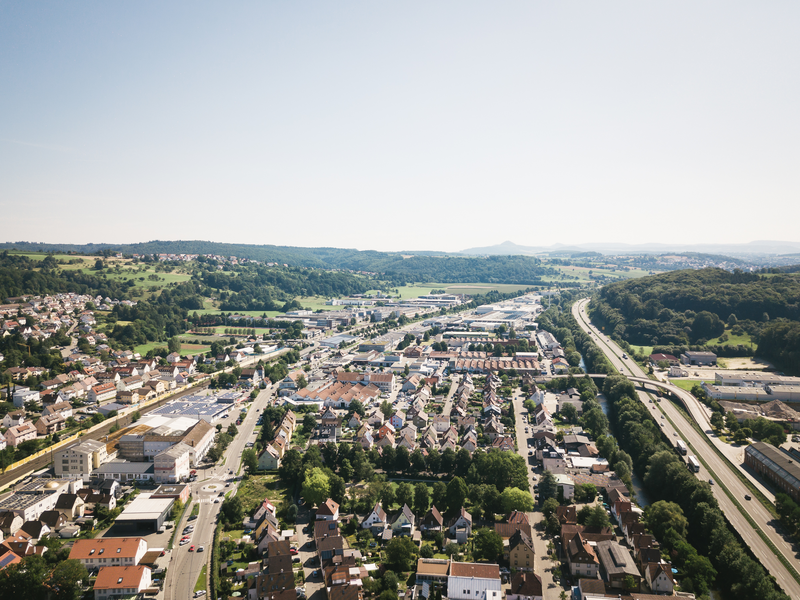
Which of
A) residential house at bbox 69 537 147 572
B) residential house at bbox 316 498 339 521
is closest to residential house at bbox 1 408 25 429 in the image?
residential house at bbox 69 537 147 572

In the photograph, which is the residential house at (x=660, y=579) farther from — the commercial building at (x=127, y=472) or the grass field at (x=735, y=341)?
the grass field at (x=735, y=341)

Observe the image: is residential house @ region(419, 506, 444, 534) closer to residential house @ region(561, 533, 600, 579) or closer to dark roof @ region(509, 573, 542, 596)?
dark roof @ region(509, 573, 542, 596)

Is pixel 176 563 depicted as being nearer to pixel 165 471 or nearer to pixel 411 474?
pixel 165 471

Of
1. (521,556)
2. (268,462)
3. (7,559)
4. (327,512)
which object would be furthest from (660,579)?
(7,559)

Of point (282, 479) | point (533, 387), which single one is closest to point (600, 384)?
point (533, 387)

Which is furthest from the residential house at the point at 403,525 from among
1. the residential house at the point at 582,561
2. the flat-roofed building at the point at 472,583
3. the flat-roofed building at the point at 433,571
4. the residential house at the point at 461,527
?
the residential house at the point at 582,561

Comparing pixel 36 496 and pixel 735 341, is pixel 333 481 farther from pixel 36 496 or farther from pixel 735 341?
pixel 735 341
